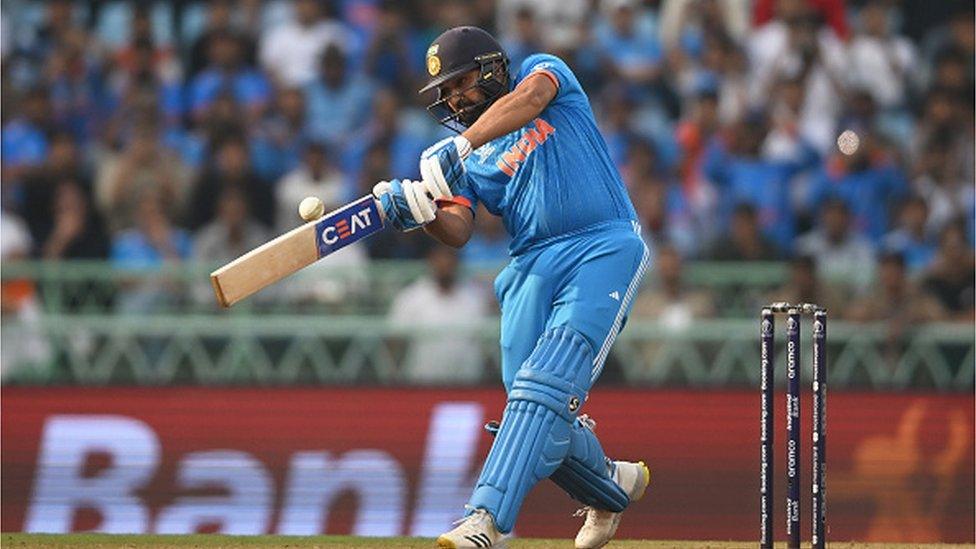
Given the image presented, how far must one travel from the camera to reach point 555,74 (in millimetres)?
6223

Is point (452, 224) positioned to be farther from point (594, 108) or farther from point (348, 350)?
point (594, 108)

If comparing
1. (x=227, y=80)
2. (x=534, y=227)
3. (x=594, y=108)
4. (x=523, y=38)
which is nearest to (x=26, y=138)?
(x=227, y=80)

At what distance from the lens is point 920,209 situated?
11.0 m

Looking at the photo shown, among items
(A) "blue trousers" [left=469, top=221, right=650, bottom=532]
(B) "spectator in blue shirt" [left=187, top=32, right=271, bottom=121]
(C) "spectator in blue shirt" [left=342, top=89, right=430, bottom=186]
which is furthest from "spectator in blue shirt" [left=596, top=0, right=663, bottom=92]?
(A) "blue trousers" [left=469, top=221, right=650, bottom=532]

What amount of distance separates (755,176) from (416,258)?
194 centimetres

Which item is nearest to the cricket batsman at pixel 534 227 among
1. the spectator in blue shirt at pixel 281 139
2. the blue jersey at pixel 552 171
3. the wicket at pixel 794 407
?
the blue jersey at pixel 552 171

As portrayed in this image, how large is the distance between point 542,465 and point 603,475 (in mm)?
515

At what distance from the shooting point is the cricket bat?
594 centimetres

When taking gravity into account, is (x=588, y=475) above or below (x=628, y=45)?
below

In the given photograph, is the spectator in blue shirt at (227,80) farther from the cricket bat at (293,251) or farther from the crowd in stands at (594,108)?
the cricket bat at (293,251)

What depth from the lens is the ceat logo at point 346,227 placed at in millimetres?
6078

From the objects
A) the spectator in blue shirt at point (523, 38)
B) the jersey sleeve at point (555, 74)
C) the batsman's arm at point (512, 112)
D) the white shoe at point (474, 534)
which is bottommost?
the white shoe at point (474, 534)

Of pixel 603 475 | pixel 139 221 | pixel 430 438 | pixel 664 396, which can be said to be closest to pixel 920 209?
pixel 664 396

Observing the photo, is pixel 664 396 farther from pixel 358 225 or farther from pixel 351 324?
pixel 358 225
